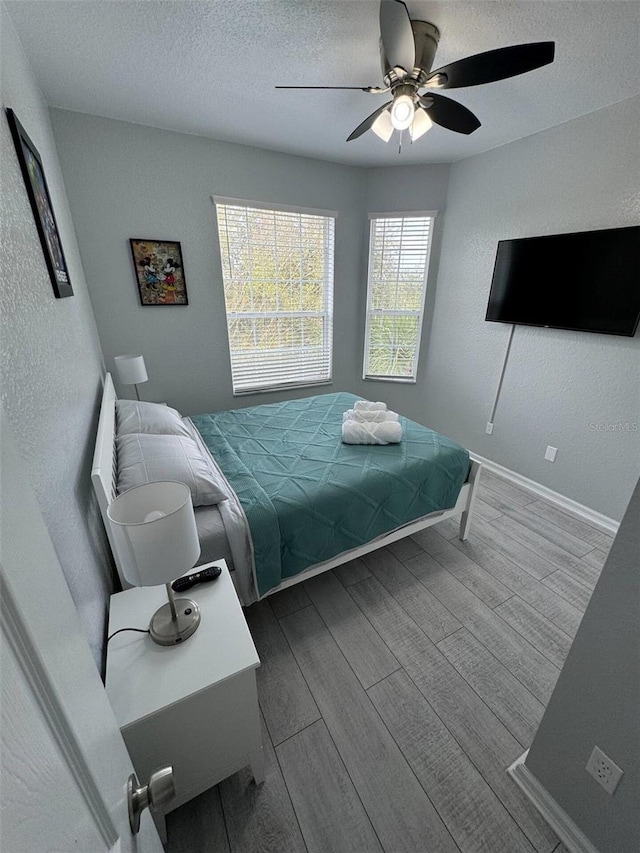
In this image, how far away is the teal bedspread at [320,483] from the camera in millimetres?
1625

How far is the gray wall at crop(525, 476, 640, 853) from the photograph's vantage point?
859 mm

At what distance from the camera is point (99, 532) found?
1.32 meters

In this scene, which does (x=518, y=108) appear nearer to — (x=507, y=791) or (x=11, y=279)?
(x=11, y=279)

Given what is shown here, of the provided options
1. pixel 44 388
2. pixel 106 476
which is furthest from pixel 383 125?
pixel 106 476

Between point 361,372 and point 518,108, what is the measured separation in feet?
7.85

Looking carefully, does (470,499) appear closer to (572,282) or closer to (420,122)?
(572,282)

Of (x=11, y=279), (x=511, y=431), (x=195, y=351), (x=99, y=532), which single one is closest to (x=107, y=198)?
(x=195, y=351)

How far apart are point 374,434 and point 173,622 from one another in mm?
1494

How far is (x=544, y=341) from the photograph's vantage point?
8.88 feet

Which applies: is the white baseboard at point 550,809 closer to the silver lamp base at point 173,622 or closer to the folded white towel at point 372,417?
the silver lamp base at point 173,622

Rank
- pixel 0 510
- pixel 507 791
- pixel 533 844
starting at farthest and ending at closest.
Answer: pixel 507 791
pixel 533 844
pixel 0 510

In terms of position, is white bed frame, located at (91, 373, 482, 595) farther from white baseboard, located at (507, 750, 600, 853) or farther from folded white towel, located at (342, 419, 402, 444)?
white baseboard, located at (507, 750, 600, 853)

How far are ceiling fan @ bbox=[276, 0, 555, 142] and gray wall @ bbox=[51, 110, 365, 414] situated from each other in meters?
1.41

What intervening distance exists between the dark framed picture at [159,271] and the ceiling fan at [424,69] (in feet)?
5.58
